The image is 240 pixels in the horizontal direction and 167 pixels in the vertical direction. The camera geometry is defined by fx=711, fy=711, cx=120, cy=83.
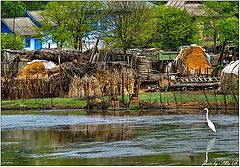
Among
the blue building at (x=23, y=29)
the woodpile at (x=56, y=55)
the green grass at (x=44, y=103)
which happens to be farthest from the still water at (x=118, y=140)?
the blue building at (x=23, y=29)

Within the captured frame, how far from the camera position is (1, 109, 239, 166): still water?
19984 millimetres

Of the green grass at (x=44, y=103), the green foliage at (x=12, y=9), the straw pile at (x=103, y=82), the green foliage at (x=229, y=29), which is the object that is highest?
the green foliage at (x=12, y=9)

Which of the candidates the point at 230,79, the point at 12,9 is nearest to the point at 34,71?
the point at 230,79

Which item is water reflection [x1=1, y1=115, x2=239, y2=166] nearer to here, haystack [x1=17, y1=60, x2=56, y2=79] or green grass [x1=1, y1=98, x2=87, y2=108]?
green grass [x1=1, y1=98, x2=87, y2=108]

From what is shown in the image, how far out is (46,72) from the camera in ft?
158

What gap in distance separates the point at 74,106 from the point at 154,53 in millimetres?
21165

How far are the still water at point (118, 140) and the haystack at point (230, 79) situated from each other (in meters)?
4.64

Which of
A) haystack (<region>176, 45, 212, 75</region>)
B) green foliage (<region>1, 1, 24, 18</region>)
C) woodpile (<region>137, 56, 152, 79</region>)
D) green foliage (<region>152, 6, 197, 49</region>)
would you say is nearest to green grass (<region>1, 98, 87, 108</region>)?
woodpile (<region>137, 56, 152, 79</region>)

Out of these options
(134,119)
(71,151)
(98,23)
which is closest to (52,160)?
(71,151)

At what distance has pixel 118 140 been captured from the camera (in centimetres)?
2519

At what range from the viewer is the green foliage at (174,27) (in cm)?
6253

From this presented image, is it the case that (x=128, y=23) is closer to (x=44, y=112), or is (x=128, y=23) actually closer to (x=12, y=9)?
(x=44, y=112)

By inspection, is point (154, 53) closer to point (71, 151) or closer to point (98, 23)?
point (98, 23)

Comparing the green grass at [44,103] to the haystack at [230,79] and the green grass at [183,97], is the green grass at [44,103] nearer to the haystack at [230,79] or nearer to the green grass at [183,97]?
the green grass at [183,97]
